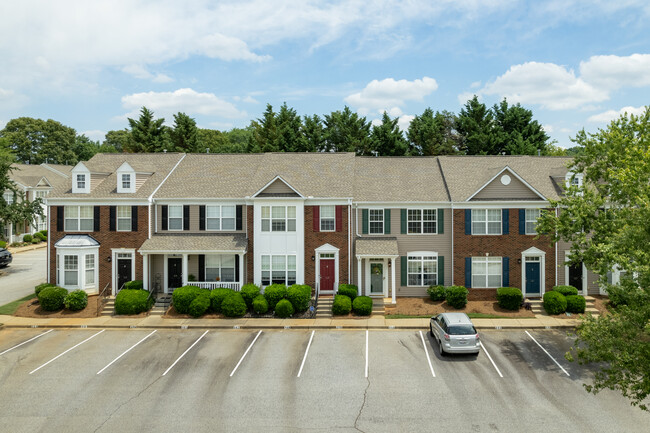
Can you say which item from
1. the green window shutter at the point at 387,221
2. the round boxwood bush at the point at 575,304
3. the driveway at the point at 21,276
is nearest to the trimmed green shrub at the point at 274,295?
the green window shutter at the point at 387,221

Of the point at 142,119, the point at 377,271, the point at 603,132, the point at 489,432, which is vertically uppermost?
the point at 142,119

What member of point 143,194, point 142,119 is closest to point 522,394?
point 143,194

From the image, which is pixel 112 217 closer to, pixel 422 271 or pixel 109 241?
pixel 109 241

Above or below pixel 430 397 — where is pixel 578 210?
above

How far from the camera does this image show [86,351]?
21.6 m

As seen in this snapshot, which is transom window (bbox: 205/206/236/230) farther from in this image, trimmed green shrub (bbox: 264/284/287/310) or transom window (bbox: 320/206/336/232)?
transom window (bbox: 320/206/336/232)

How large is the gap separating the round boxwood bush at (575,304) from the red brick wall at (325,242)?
12987mm

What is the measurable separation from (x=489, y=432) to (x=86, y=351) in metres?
17.6

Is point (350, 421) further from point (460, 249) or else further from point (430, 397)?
point (460, 249)

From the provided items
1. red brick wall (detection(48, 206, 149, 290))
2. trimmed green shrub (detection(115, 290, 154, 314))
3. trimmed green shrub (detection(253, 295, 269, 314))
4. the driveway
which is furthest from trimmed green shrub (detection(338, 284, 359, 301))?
the driveway

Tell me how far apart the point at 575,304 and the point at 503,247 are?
5138mm

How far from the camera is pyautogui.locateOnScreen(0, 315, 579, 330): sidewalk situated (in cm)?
2514

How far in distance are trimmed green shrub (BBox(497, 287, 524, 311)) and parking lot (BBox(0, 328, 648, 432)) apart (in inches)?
133

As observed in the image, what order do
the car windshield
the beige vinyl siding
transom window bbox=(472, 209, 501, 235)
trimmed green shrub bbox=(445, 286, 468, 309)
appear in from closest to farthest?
the car windshield → trimmed green shrub bbox=(445, 286, 468, 309) → the beige vinyl siding → transom window bbox=(472, 209, 501, 235)
